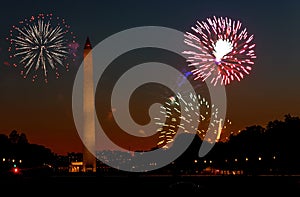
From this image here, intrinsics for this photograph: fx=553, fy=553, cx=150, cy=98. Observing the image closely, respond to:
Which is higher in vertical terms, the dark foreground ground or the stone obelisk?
the stone obelisk

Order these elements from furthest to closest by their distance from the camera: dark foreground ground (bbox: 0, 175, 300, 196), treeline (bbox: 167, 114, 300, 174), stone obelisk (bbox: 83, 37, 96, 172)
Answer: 1. treeline (bbox: 167, 114, 300, 174)
2. stone obelisk (bbox: 83, 37, 96, 172)
3. dark foreground ground (bbox: 0, 175, 300, 196)

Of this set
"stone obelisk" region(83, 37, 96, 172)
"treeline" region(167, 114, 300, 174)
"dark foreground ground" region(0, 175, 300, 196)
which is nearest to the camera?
"dark foreground ground" region(0, 175, 300, 196)

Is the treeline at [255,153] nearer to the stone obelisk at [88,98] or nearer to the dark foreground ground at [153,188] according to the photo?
the stone obelisk at [88,98]

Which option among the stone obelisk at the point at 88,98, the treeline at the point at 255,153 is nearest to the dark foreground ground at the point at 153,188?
the stone obelisk at the point at 88,98

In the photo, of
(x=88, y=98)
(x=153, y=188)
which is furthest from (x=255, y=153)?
(x=153, y=188)

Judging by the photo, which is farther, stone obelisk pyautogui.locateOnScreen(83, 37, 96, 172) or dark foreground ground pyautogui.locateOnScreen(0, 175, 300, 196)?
stone obelisk pyautogui.locateOnScreen(83, 37, 96, 172)

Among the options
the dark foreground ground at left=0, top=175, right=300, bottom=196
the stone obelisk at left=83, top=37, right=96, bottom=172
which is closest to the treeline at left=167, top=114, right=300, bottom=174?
the stone obelisk at left=83, top=37, right=96, bottom=172

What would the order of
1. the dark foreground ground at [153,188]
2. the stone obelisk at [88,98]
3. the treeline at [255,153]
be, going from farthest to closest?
the treeline at [255,153] → the stone obelisk at [88,98] → the dark foreground ground at [153,188]

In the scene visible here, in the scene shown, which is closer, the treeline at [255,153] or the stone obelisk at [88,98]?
the stone obelisk at [88,98]

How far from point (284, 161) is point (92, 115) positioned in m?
56.7

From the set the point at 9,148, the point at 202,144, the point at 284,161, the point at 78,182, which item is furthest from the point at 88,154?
the point at 9,148

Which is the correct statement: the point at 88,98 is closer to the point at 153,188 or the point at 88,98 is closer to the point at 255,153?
the point at 153,188

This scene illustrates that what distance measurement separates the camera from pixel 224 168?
481 ft

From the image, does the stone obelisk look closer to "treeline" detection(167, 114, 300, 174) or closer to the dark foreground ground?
the dark foreground ground
